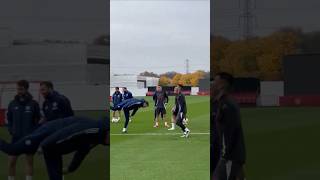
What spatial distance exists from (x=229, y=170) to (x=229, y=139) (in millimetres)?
335

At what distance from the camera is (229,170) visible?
17.9 ft

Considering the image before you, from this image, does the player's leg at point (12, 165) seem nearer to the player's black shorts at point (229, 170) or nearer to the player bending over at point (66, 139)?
the player bending over at point (66, 139)

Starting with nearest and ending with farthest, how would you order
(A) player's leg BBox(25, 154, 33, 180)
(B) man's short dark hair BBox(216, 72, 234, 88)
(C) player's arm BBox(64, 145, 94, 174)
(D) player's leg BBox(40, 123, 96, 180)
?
(B) man's short dark hair BBox(216, 72, 234, 88) → (D) player's leg BBox(40, 123, 96, 180) → (C) player's arm BBox(64, 145, 94, 174) → (A) player's leg BBox(25, 154, 33, 180)

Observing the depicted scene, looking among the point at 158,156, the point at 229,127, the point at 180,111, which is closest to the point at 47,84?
the point at 229,127

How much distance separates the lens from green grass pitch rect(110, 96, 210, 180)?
8328 mm

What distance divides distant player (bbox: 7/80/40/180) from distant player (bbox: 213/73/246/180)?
2415mm

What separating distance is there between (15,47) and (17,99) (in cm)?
69

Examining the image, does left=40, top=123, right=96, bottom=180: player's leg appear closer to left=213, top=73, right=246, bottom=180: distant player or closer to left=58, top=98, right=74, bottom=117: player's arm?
left=58, top=98, right=74, bottom=117: player's arm

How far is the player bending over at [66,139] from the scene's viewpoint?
19.5ft

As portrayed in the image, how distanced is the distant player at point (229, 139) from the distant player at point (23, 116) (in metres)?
2.41

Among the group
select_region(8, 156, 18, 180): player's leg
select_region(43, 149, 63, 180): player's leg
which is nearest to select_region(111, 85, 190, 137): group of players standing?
select_region(8, 156, 18, 180): player's leg

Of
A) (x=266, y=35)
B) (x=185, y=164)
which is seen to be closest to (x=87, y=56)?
(x=266, y=35)

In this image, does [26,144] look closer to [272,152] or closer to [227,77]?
[227,77]

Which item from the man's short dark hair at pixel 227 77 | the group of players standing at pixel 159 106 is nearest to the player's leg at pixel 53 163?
the man's short dark hair at pixel 227 77
